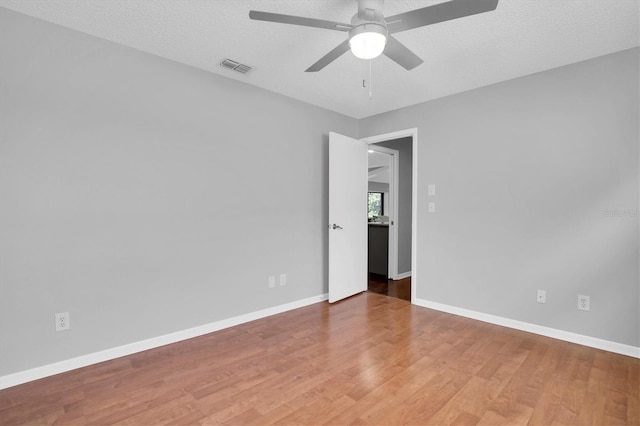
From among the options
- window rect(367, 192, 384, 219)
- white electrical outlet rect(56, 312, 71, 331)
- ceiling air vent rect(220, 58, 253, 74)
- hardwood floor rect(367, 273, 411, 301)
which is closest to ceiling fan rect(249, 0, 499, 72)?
ceiling air vent rect(220, 58, 253, 74)

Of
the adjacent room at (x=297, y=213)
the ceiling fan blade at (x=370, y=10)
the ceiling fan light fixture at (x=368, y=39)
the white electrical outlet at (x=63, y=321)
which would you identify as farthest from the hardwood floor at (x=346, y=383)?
the ceiling fan blade at (x=370, y=10)

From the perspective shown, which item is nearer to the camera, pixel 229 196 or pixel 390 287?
pixel 229 196

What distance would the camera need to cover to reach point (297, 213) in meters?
3.83

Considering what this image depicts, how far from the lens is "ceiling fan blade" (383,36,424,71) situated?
6.17 ft

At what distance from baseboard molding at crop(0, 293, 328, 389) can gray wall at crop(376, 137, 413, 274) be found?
8.03 ft

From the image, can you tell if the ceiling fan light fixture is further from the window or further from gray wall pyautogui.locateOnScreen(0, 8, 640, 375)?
the window

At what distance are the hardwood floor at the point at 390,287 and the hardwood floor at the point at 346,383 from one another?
4.32 feet

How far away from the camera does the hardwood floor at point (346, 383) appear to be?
5.95 feet

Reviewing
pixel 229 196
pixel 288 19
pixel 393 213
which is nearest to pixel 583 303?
pixel 393 213

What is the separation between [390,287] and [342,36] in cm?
353

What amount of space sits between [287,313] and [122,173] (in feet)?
7.01

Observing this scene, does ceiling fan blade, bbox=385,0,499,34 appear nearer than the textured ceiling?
Yes

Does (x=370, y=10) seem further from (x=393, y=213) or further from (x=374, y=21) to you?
(x=393, y=213)

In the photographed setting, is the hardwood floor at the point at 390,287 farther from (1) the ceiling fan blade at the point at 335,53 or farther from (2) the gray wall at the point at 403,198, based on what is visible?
(1) the ceiling fan blade at the point at 335,53
